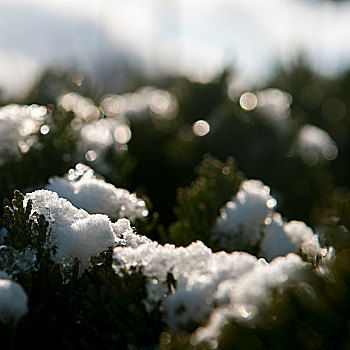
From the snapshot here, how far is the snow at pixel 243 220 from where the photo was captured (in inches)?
56.7

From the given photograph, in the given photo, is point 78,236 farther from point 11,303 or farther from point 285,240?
point 285,240

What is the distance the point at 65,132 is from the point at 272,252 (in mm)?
841

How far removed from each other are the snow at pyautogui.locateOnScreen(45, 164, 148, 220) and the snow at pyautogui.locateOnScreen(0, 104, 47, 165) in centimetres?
21

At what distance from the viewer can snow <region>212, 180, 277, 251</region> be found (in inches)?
56.7

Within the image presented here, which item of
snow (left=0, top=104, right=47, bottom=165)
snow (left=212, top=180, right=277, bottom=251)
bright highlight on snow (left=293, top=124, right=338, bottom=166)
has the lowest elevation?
bright highlight on snow (left=293, top=124, right=338, bottom=166)

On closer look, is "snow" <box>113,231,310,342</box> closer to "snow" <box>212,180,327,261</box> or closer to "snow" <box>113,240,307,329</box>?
"snow" <box>113,240,307,329</box>

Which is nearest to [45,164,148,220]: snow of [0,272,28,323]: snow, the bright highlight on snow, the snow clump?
the snow clump

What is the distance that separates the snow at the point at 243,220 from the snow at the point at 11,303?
66 centimetres

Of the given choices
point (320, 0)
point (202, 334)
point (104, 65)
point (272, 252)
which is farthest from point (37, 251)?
point (104, 65)

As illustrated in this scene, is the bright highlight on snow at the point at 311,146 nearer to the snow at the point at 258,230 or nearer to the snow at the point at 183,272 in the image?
the snow at the point at 258,230

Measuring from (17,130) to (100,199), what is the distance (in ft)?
1.47

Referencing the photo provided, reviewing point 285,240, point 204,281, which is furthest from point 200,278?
point 285,240

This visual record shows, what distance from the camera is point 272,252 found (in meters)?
1.36

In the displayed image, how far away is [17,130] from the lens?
1.61 m
